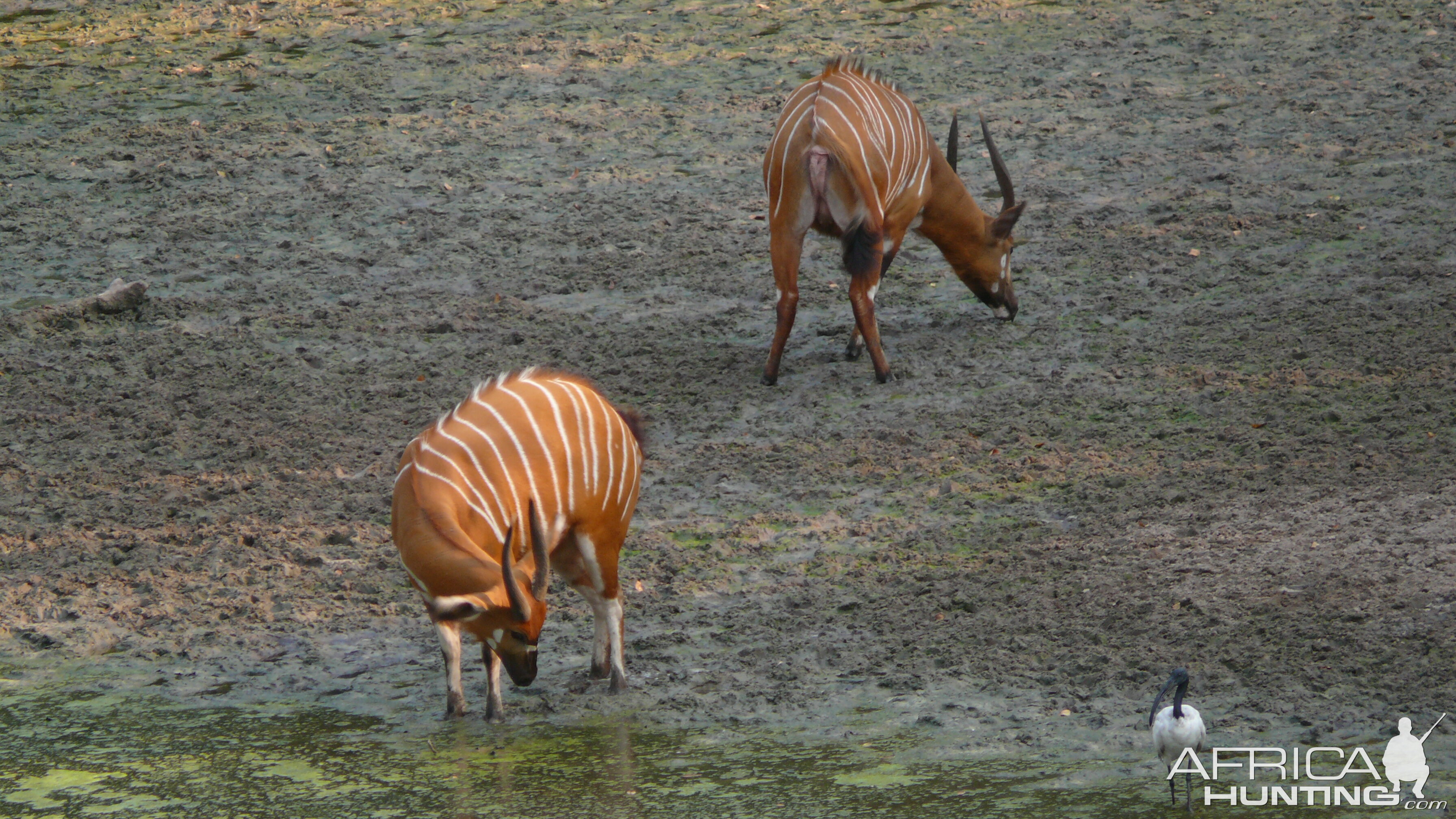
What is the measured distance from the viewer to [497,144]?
11.5 m

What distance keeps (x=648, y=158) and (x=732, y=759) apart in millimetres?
6948

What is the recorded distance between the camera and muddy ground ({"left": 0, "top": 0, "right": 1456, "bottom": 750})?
576cm

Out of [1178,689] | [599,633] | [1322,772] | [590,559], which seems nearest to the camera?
[1178,689]

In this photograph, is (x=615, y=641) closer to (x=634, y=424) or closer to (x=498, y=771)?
(x=498, y=771)

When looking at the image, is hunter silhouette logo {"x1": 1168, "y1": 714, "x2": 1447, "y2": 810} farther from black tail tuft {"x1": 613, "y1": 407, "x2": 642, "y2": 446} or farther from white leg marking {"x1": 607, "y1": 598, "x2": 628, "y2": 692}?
black tail tuft {"x1": 613, "y1": 407, "x2": 642, "y2": 446}

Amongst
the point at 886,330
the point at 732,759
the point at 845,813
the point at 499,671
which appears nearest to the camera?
the point at 845,813

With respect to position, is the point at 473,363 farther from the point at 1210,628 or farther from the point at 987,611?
the point at 1210,628

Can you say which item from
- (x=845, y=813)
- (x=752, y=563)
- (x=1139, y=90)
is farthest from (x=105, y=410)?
(x=1139, y=90)

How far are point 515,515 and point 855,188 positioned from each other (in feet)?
11.6

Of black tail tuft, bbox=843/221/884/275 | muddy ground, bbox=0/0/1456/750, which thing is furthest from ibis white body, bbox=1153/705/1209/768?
black tail tuft, bbox=843/221/884/275

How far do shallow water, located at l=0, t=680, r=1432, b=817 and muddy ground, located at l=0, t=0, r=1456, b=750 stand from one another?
8.1 inches

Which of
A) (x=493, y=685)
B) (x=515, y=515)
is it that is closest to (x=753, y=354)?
(x=515, y=515)

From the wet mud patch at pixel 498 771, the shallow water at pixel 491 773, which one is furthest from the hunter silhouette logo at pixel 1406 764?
the wet mud patch at pixel 498 771

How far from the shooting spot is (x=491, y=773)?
198 inches
